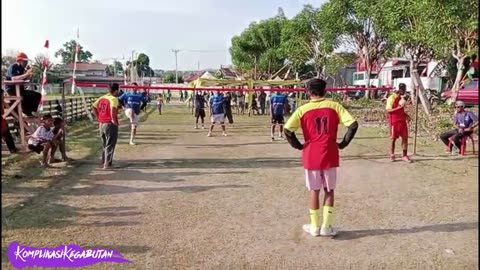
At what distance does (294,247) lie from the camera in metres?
5.14

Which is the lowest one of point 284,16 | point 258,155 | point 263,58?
point 258,155

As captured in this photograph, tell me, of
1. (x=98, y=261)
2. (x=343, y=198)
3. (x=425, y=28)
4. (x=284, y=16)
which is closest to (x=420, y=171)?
(x=343, y=198)

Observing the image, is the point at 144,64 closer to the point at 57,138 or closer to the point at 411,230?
the point at 57,138

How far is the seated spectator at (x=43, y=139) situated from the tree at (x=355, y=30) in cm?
2292

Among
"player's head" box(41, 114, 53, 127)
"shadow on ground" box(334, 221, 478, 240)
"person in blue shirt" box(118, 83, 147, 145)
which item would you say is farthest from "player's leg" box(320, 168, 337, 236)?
"person in blue shirt" box(118, 83, 147, 145)

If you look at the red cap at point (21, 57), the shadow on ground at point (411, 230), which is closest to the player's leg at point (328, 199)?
the shadow on ground at point (411, 230)

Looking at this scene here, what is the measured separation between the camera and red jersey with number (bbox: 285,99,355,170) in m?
5.42

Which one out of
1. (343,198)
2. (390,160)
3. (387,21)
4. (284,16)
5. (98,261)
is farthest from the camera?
(284,16)

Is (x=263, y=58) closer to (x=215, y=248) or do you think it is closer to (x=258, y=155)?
(x=258, y=155)

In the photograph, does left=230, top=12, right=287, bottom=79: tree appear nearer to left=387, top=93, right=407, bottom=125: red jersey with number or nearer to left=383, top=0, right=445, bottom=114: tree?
left=383, top=0, right=445, bottom=114: tree

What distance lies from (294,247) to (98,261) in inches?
73.7

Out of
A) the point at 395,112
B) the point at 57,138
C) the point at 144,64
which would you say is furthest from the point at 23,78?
the point at 144,64

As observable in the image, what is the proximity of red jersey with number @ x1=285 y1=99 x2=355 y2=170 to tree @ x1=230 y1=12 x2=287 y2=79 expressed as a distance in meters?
42.2

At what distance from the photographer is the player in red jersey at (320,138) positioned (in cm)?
543
